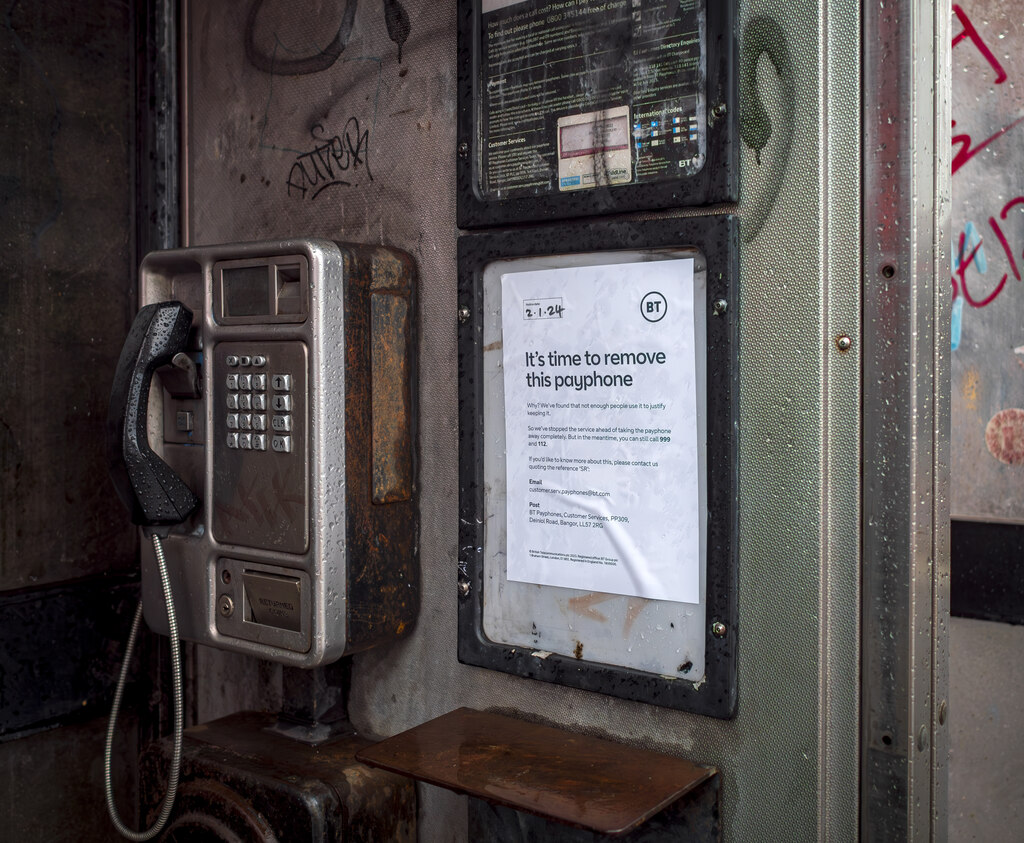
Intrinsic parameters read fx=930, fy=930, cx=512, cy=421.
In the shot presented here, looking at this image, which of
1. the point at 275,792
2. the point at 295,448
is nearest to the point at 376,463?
the point at 295,448

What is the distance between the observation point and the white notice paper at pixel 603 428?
1.17 m

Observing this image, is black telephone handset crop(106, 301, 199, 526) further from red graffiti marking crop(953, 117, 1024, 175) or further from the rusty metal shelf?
red graffiti marking crop(953, 117, 1024, 175)

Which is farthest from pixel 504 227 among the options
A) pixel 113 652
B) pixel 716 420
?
pixel 113 652

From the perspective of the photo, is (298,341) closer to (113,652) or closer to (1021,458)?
(113,652)

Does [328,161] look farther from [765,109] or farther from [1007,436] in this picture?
[1007,436]

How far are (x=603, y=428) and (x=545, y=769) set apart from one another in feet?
1.43

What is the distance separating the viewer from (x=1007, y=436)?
2.08 m

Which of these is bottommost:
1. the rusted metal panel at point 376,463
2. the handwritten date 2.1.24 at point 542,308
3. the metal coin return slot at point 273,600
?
the metal coin return slot at point 273,600

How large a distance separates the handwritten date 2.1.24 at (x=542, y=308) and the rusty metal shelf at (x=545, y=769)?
577 millimetres

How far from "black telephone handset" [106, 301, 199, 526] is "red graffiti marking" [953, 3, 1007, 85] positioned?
5.84ft

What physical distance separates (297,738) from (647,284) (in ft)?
3.02

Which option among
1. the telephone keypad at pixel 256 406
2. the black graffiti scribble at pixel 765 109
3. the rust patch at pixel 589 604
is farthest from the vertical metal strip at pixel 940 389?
the telephone keypad at pixel 256 406

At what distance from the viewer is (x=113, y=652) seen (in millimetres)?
1812

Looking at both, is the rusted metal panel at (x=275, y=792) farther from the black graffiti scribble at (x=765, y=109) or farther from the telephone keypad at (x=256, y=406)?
the black graffiti scribble at (x=765, y=109)
